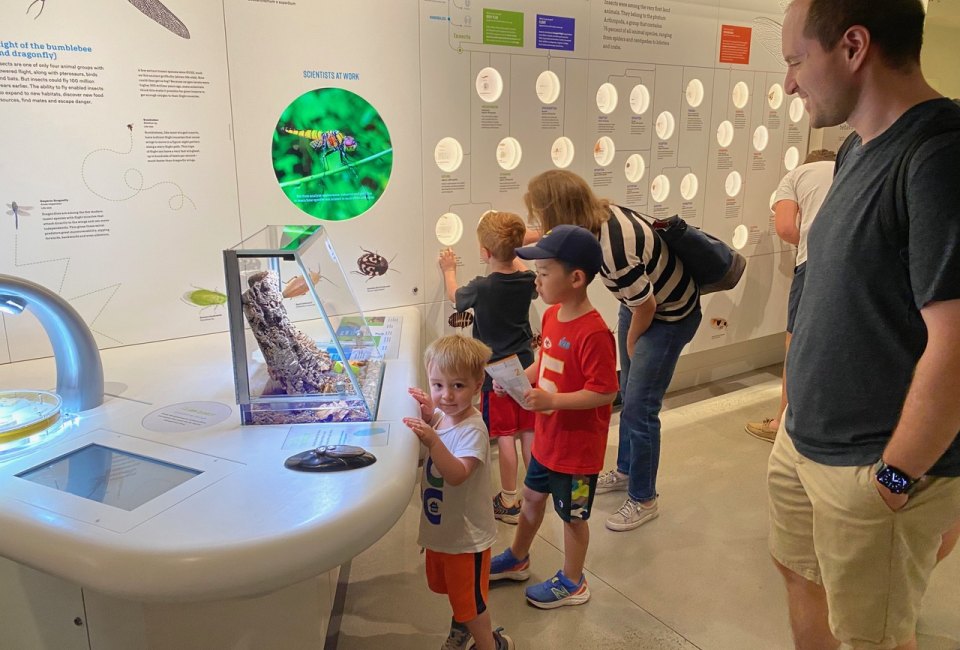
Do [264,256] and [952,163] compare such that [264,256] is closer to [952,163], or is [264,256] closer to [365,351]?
[365,351]

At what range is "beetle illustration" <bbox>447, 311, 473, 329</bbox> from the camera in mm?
2934

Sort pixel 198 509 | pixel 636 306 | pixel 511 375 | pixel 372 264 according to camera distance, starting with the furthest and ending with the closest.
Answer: pixel 372 264, pixel 636 306, pixel 511 375, pixel 198 509

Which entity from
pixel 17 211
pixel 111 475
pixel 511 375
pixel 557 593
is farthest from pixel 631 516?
pixel 17 211

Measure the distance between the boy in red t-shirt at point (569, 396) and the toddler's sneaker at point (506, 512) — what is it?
482 mm

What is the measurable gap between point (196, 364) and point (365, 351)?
0.56 m

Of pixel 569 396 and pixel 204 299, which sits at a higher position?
pixel 204 299

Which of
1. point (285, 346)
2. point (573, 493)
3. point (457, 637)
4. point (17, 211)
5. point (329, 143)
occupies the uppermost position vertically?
point (329, 143)

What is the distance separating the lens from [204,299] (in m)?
2.35

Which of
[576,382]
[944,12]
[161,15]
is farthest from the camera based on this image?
[944,12]

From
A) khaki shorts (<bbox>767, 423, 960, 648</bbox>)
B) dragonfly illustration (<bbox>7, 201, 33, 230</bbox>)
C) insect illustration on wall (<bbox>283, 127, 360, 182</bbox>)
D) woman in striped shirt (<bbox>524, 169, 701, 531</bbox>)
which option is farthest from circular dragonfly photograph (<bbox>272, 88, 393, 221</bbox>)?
khaki shorts (<bbox>767, 423, 960, 648</bbox>)

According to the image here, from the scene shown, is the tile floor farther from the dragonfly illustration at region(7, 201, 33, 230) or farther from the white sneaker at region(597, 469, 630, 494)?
the dragonfly illustration at region(7, 201, 33, 230)

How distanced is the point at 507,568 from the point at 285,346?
1.22 metres

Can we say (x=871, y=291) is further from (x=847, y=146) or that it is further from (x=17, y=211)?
(x=17, y=211)

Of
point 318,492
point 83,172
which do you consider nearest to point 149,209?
point 83,172
